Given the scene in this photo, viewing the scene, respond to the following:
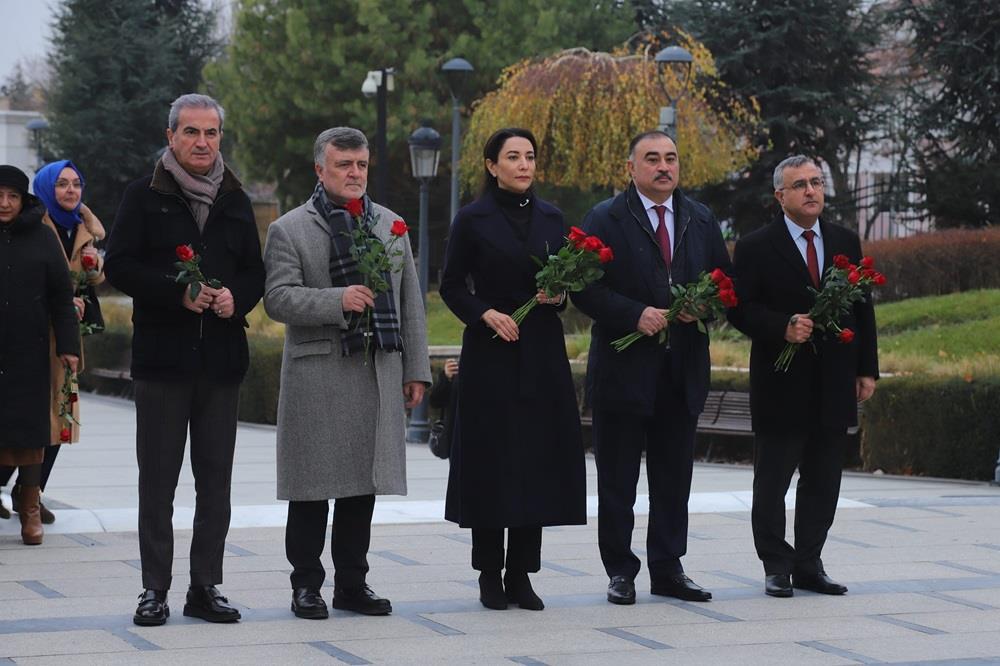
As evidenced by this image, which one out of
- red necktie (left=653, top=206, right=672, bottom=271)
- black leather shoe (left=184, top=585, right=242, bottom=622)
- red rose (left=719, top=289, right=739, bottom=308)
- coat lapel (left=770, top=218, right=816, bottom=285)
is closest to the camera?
black leather shoe (left=184, top=585, right=242, bottom=622)

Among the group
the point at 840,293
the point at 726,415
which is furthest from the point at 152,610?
the point at 726,415

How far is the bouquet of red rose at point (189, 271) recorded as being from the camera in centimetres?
646

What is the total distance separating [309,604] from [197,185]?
1.69 m

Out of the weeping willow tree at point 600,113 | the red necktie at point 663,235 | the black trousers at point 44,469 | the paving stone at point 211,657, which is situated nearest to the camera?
the paving stone at point 211,657

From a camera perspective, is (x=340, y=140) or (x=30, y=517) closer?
(x=340, y=140)

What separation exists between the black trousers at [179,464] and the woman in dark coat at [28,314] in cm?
201

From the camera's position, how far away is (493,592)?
7.14 metres

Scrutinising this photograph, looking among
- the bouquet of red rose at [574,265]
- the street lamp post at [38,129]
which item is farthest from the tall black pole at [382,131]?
the street lamp post at [38,129]

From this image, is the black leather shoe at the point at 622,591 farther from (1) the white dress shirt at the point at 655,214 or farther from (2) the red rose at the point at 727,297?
(1) the white dress shirt at the point at 655,214

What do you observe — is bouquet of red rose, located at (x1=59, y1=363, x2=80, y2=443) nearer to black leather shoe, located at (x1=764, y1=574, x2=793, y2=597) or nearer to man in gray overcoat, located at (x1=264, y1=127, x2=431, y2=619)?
man in gray overcoat, located at (x1=264, y1=127, x2=431, y2=619)

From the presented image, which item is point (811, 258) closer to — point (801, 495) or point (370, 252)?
point (801, 495)

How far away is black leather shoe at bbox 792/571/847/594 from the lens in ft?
A: 24.7

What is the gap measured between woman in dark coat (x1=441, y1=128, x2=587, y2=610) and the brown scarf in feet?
3.32

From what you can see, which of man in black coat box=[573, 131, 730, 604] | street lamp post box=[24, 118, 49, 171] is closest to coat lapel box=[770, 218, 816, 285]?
man in black coat box=[573, 131, 730, 604]
